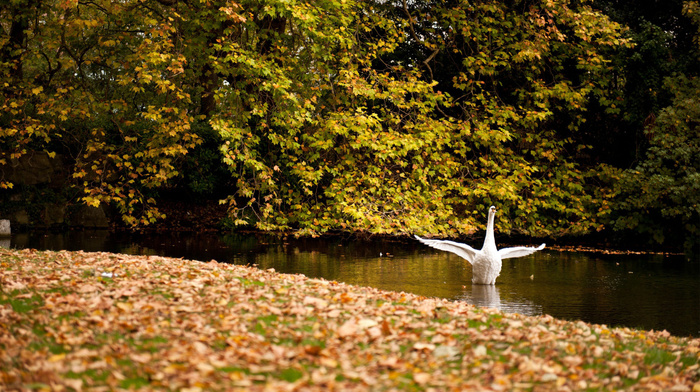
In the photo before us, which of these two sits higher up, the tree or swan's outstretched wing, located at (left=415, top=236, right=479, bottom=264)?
the tree

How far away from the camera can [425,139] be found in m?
20.2

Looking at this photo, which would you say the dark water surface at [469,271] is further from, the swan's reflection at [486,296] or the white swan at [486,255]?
the white swan at [486,255]

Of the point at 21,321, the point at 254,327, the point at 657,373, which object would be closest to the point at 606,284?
the point at 657,373

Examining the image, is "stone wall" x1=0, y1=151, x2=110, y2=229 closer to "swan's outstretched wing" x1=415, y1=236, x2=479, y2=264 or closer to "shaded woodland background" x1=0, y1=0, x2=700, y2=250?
"shaded woodland background" x1=0, y1=0, x2=700, y2=250

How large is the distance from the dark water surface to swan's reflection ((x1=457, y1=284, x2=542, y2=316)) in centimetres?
2

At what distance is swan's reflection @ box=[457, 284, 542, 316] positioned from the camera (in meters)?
10.1

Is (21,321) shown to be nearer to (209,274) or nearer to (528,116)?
(209,274)

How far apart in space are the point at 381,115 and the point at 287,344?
1652cm

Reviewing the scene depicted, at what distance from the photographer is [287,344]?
5.52 m

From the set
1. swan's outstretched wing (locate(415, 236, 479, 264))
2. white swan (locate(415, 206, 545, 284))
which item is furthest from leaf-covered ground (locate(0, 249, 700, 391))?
white swan (locate(415, 206, 545, 284))

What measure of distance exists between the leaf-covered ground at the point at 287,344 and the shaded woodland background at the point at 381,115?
35.7 ft

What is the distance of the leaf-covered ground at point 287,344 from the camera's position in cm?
468

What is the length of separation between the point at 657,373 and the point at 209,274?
5761mm

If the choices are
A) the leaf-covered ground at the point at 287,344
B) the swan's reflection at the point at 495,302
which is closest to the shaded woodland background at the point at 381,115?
the swan's reflection at the point at 495,302
